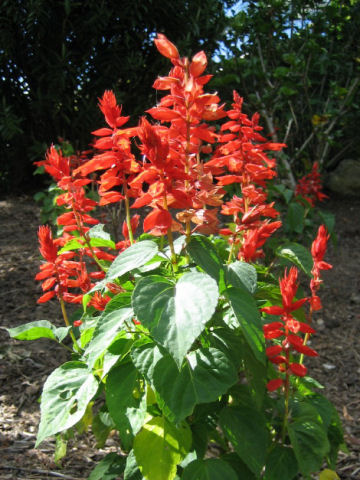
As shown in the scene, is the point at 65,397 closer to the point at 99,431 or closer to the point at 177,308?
the point at 99,431

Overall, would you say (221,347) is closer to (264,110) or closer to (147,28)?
(264,110)

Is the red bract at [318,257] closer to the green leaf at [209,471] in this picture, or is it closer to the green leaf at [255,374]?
the green leaf at [255,374]

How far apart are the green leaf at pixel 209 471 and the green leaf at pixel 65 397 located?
34 cm

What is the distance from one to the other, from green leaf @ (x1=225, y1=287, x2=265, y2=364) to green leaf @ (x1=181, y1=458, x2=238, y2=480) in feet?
1.16

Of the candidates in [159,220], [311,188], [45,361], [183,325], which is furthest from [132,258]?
[311,188]

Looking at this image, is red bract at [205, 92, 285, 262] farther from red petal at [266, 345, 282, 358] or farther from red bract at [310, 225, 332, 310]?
red petal at [266, 345, 282, 358]

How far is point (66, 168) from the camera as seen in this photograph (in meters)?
1.46

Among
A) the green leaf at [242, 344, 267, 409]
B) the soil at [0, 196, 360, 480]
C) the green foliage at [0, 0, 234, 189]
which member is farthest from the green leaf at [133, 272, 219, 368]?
the green foliage at [0, 0, 234, 189]

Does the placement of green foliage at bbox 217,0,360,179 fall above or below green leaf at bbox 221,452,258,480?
above

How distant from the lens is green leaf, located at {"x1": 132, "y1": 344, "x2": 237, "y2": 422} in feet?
3.56

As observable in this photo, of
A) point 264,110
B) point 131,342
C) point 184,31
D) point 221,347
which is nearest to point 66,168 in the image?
point 131,342

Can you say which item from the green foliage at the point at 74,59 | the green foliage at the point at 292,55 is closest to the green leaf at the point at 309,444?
the green foliage at the point at 292,55

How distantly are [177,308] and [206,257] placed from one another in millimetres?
195

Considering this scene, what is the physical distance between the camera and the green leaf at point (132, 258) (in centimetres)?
110
